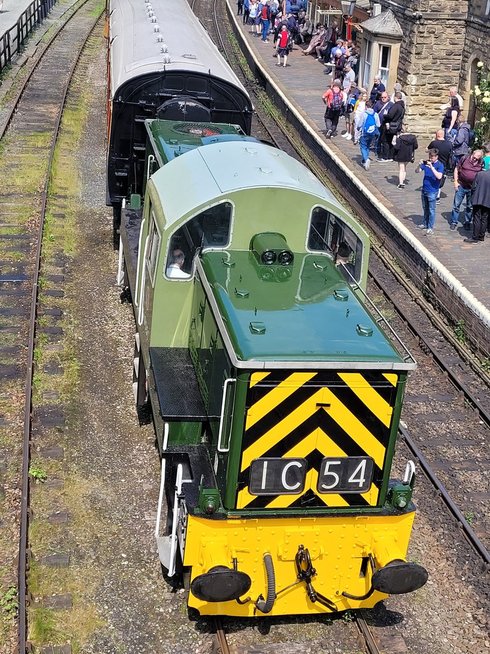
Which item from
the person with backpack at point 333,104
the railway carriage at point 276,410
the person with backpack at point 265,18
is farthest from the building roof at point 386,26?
the railway carriage at point 276,410

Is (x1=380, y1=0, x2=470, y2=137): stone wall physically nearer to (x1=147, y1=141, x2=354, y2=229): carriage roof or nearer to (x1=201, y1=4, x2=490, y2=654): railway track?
(x1=201, y1=4, x2=490, y2=654): railway track

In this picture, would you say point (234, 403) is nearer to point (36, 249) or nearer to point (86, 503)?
point (86, 503)

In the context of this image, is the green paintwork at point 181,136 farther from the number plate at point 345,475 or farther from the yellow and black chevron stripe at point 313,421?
the number plate at point 345,475

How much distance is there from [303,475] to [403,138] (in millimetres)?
12521

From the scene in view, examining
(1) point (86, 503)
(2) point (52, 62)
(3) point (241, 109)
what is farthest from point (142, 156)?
(2) point (52, 62)

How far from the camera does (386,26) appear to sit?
79.6ft

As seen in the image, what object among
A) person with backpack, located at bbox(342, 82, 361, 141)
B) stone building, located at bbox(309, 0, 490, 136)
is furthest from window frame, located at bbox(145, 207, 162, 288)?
person with backpack, located at bbox(342, 82, 361, 141)

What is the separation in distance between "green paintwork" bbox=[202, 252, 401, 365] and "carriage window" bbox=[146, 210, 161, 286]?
25.4 inches

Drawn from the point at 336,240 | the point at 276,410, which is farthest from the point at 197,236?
the point at 276,410

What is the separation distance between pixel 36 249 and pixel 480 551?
9.14m

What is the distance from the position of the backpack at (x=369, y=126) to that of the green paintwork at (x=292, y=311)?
11804mm

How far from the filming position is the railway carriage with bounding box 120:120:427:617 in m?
6.79

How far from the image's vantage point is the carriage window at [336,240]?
27.0ft

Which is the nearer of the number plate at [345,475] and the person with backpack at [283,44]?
the number plate at [345,475]
